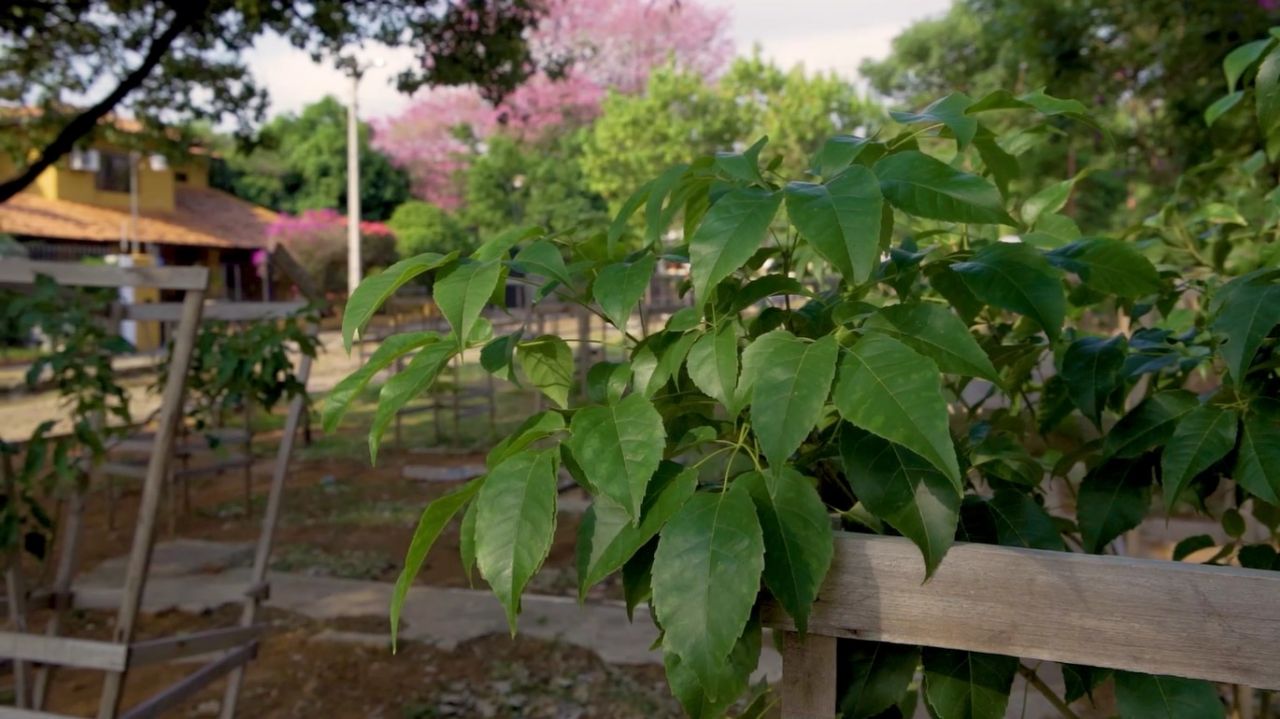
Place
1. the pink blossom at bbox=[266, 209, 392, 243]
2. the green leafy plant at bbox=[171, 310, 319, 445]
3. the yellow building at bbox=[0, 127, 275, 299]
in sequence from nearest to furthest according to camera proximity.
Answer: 1. the green leafy plant at bbox=[171, 310, 319, 445]
2. the yellow building at bbox=[0, 127, 275, 299]
3. the pink blossom at bbox=[266, 209, 392, 243]

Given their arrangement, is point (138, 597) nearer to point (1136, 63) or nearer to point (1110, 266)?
point (1110, 266)

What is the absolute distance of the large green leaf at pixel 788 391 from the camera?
70 centimetres

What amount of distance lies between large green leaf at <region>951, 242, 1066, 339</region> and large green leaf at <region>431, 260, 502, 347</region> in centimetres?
39

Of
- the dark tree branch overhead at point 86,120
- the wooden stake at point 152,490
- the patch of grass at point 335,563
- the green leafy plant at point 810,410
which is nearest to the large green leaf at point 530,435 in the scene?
the green leafy plant at point 810,410

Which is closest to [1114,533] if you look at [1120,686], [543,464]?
[1120,686]

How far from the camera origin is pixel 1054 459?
1272mm

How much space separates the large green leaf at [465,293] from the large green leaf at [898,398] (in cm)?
28

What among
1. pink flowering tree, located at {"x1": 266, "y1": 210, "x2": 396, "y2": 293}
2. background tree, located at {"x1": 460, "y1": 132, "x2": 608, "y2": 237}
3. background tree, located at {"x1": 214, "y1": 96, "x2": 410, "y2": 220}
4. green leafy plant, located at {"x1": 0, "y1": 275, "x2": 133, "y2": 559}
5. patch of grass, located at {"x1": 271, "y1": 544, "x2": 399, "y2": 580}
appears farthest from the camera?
background tree, located at {"x1": 214, "y1": 96, "x2": 410, "y2": 220}

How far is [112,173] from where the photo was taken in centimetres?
2241

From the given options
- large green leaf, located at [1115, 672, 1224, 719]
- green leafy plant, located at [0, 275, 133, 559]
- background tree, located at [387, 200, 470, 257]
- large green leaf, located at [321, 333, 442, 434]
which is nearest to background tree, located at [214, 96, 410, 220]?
background tree, located at [387, 200, 470, 257]

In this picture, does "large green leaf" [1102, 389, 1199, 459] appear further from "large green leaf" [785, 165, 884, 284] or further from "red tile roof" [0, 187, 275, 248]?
"red tile roof" [0, 187, 275, 248]

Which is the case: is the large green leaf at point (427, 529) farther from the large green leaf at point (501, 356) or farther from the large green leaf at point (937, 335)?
the large green leaf at point (937, 335)

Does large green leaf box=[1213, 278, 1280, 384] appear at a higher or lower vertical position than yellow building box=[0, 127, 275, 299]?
lower

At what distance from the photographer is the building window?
2219 cm
